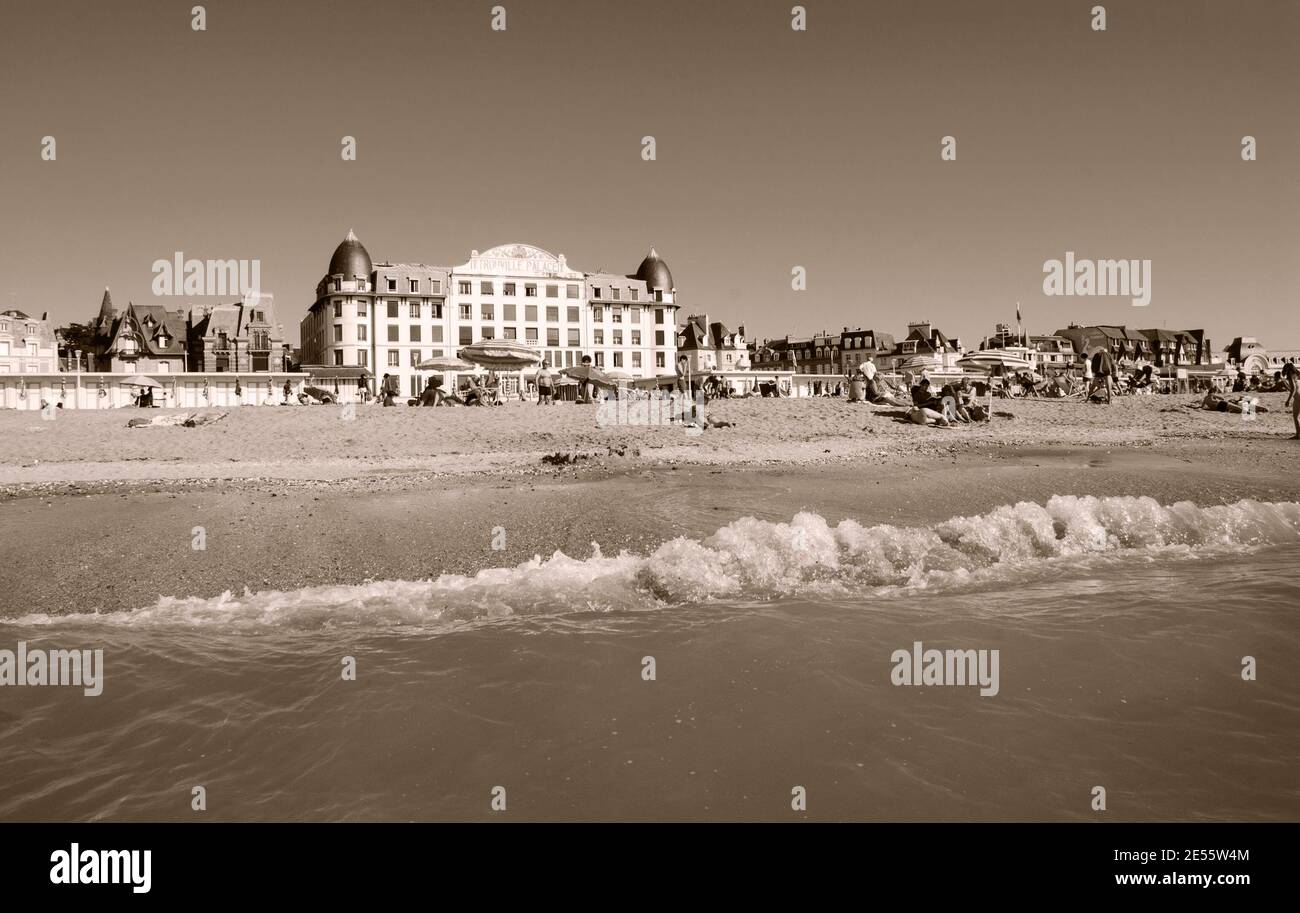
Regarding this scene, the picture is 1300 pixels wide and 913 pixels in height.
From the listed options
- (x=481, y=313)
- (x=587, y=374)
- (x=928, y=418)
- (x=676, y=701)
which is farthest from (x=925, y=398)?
Answer: (x=481, y=313)

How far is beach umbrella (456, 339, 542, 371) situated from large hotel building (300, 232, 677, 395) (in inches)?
1590

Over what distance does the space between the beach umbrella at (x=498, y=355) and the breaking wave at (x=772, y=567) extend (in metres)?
34.5

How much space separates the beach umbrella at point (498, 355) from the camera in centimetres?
4347

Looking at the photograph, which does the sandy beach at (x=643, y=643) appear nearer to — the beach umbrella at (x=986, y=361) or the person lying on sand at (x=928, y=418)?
the person lying on sand at (x=928, y=418)

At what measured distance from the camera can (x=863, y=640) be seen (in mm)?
7043

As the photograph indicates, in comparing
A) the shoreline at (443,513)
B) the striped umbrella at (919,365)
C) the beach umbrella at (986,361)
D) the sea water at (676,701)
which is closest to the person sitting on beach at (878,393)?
the shoreline at (443,513)

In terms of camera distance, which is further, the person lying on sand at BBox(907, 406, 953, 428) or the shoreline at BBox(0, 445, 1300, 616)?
the person lying on sand at BBox(907, 406, 953, 428)

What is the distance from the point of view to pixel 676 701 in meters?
5.78

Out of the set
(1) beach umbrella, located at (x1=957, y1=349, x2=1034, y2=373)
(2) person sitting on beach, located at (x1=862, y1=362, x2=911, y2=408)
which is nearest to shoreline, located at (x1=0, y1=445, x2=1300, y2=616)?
(2) person sitting on beach, located at (x1=862, y1=362, x2=911, y2=408)

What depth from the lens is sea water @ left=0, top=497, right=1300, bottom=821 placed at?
464 centimetres

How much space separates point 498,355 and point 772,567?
35.8 meters

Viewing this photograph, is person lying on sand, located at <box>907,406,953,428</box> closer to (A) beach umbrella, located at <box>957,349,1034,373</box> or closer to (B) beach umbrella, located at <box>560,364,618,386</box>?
(B) beach umbrella, located at <box>560,364,618,386</box>

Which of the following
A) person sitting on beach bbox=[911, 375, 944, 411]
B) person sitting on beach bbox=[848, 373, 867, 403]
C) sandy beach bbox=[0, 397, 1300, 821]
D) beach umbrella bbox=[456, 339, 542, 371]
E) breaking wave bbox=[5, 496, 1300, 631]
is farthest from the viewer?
beach umbrella bbox=[456, 339, 542, 371]
